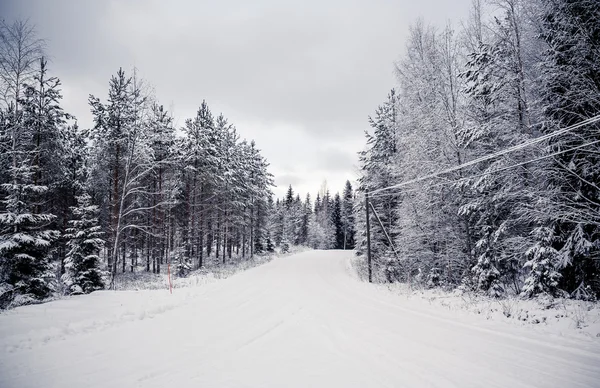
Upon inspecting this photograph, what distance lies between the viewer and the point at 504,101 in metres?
10.1

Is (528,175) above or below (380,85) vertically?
below

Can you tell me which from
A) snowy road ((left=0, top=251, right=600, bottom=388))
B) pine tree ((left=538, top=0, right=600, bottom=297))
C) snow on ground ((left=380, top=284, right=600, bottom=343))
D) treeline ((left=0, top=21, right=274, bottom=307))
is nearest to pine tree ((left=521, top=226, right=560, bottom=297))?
pine tree ((left=538, top=0, right=600, bottom=297))

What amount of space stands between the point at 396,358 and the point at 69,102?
22.6 metres

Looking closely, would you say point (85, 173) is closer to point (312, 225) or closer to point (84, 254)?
point (84, 254)

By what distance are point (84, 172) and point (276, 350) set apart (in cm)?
2665

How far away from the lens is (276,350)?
4.84m

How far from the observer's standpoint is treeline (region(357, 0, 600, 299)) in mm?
7309

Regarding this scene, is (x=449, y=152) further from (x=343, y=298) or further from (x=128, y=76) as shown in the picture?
(x=128, y=76)

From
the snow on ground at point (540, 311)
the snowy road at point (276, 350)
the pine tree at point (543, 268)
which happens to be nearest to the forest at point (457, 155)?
the pine tree at point (543, 268)

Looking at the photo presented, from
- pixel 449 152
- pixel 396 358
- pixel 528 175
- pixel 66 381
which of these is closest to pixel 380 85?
pixel 449 152

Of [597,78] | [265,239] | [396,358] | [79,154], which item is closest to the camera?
[396,358]

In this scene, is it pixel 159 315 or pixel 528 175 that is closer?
pixel 159 315

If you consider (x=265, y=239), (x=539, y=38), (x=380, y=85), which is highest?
(x=380, y=85)

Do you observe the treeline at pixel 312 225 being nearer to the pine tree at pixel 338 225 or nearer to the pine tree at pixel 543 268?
the pine tree at pixel 338 225
